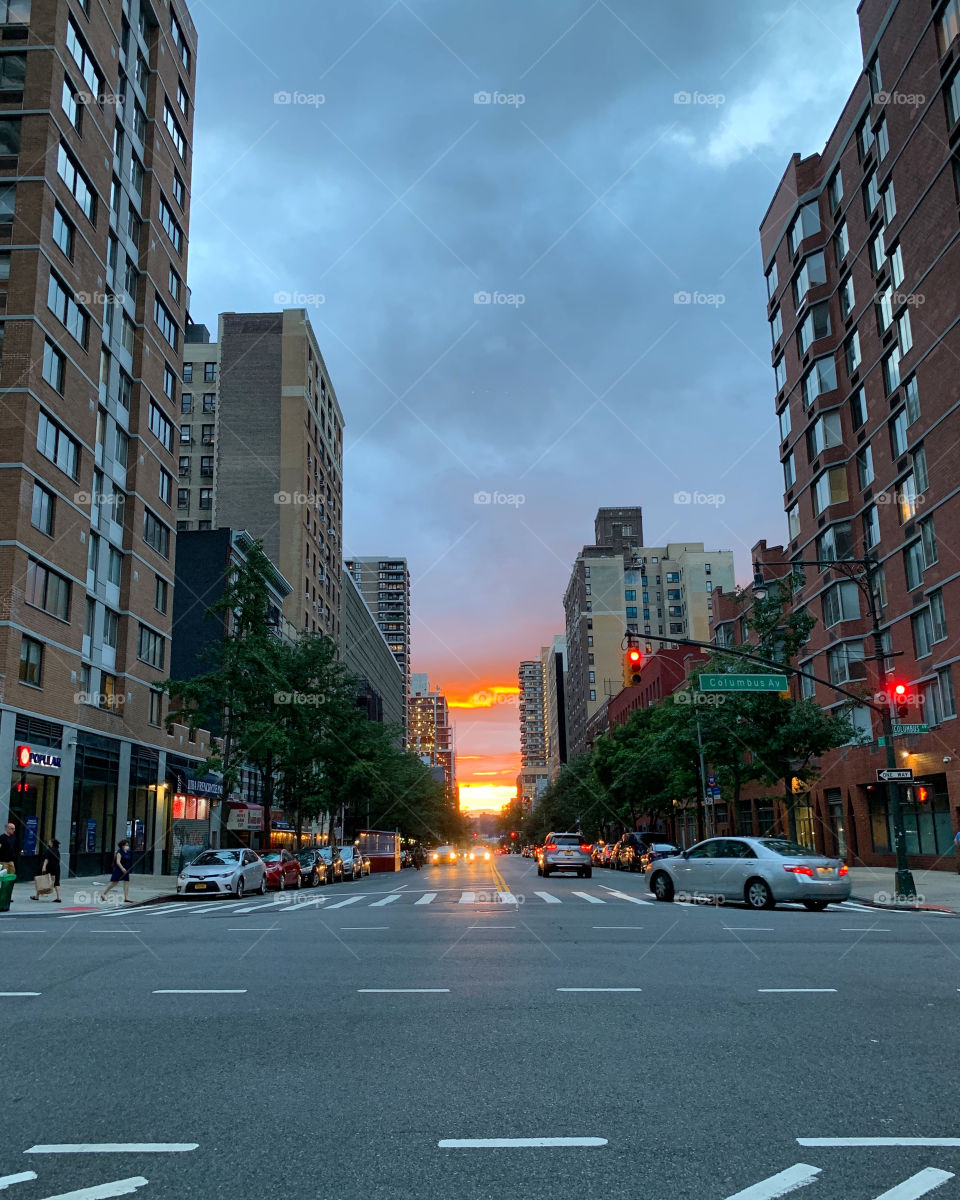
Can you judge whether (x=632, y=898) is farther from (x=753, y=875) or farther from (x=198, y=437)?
(x=198, y=437)

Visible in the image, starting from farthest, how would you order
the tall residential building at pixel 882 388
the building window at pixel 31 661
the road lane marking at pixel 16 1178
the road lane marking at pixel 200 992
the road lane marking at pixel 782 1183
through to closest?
1. the tall residential building at pixel 882 388
2. the building window at pixel 31 661
3. the road lane marking at pixel 200 992
4. the road lane marking at pixel 16 1178
5. the road lane marking at pixel 782 1183

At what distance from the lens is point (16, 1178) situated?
4477mm

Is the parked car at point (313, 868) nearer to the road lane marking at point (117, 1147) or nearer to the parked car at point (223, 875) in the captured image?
the parked car at point (223, 875)

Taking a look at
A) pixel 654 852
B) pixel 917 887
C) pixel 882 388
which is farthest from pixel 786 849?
pixel 882 388

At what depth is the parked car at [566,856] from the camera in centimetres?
3975

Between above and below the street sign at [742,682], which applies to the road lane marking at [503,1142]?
below

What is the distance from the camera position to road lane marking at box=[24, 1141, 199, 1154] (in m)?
4.86

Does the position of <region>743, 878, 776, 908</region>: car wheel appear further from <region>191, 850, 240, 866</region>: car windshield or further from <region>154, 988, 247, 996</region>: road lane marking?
<region>191, 850, 240, 866</region>: car windshield

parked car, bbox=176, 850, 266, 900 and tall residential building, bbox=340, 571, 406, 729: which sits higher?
tall residential building, bbox=340, 571, 406, 729

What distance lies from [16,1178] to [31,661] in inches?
1235

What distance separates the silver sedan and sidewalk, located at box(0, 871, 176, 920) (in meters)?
13.6

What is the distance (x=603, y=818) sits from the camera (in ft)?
273

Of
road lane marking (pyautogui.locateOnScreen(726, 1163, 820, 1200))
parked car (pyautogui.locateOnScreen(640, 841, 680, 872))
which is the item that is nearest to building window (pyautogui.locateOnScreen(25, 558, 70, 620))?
parked car (pyautogui.locateOnScreen(640, 841, 680, 872))

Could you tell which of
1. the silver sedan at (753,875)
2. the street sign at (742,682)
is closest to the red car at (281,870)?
the silver sedan at (753,875)
